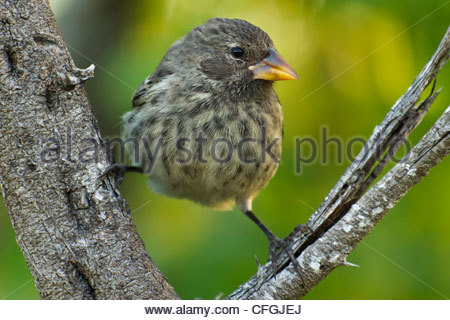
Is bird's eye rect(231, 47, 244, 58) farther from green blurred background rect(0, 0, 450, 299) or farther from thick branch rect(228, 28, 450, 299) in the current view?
thick branch rect(228, 28, 450, 299)

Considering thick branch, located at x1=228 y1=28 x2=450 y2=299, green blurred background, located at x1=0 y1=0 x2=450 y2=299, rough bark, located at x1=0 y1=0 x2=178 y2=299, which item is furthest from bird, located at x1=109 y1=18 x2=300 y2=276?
rough bark, located at x1=0 y1=0 x2=178 y2=299

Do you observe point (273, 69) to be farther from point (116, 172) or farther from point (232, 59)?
point (116, 172)

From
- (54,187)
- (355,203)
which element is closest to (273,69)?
(355,203)

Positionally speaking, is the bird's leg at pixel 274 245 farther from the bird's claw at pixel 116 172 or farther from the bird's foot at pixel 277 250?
the bird's claw at pixel 116 172

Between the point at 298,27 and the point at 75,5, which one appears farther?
the point at 75,5

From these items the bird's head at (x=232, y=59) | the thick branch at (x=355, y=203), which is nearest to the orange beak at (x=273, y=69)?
the bird's head at (x=232, y=59)
